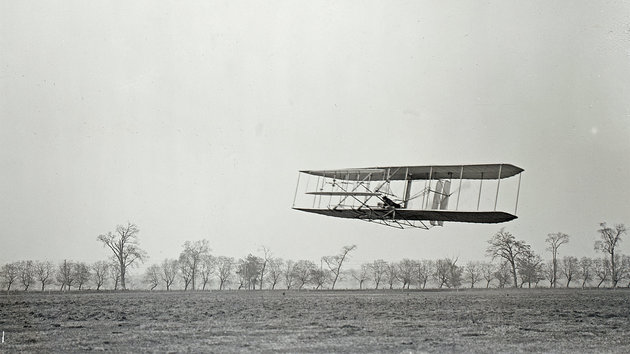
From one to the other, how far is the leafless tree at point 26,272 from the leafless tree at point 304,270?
4681 centimetres

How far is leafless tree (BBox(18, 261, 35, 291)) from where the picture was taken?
83569 mm

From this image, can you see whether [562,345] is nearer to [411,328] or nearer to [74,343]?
[411,328]

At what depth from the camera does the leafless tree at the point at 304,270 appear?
104 metres

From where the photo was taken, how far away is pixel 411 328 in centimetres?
1852

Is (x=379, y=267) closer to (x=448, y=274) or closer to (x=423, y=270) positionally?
(x=423, y=270)

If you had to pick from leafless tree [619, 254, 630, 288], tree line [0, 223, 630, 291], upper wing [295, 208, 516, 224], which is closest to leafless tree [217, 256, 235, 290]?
tree line [0, 223, 630, 291]

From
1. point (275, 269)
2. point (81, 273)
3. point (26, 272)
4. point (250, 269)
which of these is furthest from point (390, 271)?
point (26, 272)

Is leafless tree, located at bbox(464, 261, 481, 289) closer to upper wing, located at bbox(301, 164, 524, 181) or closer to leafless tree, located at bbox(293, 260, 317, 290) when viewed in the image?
leafless tree, located at bbox(293, 260, 317, 290)

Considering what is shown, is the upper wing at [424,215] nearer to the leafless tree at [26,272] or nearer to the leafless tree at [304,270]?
the leafless tree at [26,272]

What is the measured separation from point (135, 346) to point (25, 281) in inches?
3406

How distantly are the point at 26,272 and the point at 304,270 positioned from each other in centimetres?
4968

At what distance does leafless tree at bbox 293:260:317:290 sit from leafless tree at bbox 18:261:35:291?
4681cm

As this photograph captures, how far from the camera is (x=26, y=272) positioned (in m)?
86.9

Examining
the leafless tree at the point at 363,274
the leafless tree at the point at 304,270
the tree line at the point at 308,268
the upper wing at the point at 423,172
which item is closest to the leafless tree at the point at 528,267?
the tree line at the point at 308,268
